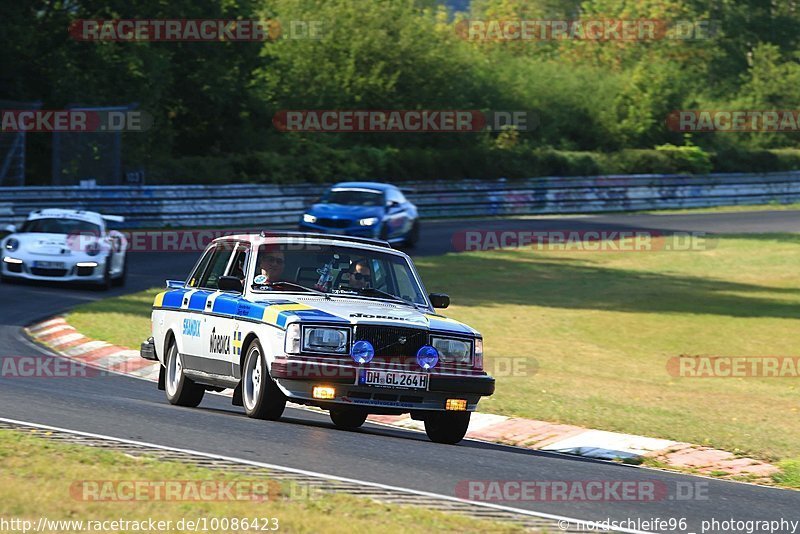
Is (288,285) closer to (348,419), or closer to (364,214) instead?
(348,419)

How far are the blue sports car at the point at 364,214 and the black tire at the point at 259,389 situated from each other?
18.2 meters

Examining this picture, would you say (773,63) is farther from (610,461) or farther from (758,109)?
(610,461)

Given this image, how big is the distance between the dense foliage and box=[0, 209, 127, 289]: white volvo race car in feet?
39.7

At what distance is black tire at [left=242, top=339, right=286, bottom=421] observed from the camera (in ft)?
34.7

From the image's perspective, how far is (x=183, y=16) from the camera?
1668 inches

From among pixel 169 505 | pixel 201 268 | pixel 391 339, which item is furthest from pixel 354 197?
pixel 169 505

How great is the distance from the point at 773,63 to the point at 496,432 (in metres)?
67.8

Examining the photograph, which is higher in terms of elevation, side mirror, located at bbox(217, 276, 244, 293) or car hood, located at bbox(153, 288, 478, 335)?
side mirror, located at bbox(217, 276, 244, 293)

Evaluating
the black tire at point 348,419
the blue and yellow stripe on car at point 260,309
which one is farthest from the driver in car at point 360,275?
the black tire at point 348,419

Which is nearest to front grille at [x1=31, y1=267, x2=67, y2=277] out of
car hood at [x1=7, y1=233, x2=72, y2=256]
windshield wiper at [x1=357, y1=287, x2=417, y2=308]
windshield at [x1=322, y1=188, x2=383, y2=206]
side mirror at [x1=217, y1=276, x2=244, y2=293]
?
car hood at [x1=7, y1=233, x2=72, y2=256]

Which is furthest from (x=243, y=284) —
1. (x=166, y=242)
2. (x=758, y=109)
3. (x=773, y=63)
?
(x=773, y=63)

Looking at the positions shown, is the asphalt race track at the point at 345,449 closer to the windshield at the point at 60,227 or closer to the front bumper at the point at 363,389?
the front bumper at the point at 363,389

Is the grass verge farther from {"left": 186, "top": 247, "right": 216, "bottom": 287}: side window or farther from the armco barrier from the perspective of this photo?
the armco barrier

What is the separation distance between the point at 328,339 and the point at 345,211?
1962cm
